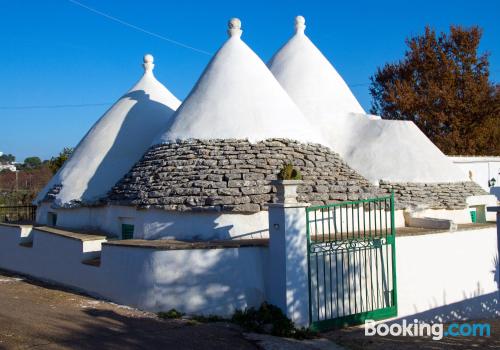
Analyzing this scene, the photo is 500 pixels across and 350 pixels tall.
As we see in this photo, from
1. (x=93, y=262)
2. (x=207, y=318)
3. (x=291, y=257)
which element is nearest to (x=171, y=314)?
(x=207, y=318)

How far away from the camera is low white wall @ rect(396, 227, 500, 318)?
31.8 feet

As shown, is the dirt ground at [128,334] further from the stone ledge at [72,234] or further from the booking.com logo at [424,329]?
the stone ledge at [72,234]

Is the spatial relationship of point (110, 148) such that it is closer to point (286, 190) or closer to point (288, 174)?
point (288, 174)

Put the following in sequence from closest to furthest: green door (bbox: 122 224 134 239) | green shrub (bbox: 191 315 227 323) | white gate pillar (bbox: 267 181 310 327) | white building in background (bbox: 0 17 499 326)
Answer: white gate pillar (bbox: 267 181 310 327) → green shrub (bbox: 191 315 227 323) → white building in background (bbox: 0 17 499 326) → green door (bbox: 122 224 134 239)

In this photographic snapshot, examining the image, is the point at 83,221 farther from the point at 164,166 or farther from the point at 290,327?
the point at 290,327

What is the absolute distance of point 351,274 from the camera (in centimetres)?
895

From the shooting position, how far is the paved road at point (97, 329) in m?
6.87

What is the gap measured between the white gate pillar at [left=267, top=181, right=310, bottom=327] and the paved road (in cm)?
96

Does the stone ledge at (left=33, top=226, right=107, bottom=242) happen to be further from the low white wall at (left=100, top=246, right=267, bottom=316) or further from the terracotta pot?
the terracotta pot

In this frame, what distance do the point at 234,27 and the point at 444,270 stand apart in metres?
7.36

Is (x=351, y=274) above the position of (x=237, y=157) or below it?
below

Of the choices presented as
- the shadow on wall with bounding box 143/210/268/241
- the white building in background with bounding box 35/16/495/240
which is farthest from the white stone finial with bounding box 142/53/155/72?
the shadow on wall with bounding box 143/210/268/241

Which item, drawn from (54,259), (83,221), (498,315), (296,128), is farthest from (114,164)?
(498,315)

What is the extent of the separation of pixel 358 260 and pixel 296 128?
371 cm
